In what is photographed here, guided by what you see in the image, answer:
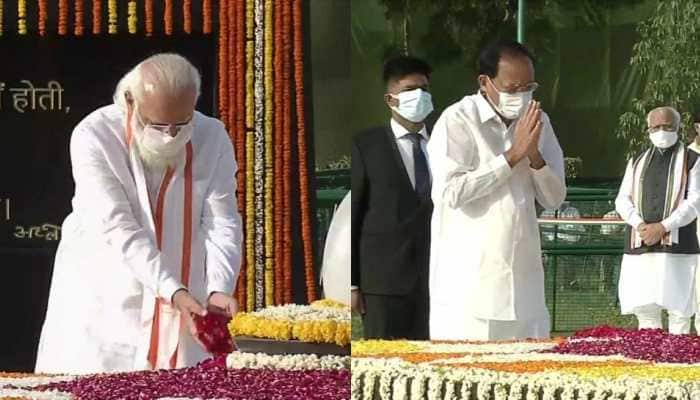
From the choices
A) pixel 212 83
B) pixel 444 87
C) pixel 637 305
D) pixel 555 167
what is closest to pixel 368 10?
pixel 444 87

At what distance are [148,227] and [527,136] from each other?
1574 mm

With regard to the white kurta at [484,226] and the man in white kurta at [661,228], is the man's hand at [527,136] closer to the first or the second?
the white kurta at [484,226]

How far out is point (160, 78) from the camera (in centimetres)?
460

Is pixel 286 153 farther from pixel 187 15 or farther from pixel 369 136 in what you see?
pixel 369 136

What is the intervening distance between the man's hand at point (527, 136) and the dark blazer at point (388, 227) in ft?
0.71

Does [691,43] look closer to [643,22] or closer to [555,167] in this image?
[643,22]

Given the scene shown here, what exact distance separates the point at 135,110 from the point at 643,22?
1675 mm

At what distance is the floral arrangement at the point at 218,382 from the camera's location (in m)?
3.46

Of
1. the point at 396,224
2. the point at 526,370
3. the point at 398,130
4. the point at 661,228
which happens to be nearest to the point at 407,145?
the point at 398,130

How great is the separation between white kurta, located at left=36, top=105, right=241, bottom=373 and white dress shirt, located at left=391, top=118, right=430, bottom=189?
1397 millimetres

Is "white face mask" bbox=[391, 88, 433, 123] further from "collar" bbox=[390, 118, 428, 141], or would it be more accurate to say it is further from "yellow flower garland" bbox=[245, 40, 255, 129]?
"yellow flower garland" bbox=[245, 40, 255, 129]

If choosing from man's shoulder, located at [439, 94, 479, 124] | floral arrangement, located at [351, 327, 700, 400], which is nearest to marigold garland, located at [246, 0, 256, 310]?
floral arrangement, located at [351, 327, 700, 400]

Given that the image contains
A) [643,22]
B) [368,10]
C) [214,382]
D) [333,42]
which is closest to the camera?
[368,10]

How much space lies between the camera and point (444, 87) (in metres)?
3.13
